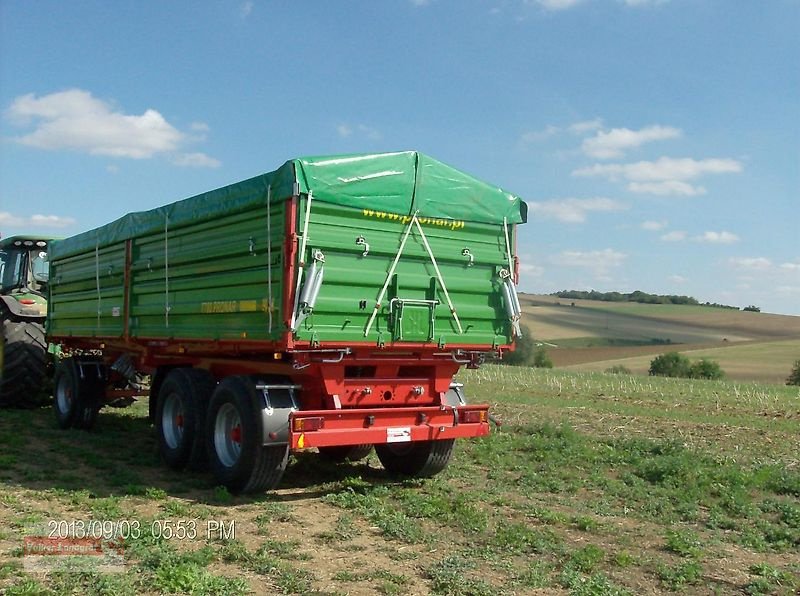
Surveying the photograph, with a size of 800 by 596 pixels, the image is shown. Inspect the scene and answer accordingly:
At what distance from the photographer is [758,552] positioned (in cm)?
628

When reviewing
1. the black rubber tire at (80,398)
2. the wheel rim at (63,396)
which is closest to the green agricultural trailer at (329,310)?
the black rubber tire at (80,398)

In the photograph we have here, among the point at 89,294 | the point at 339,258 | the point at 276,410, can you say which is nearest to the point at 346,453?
the point at 276,410

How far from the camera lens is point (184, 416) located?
8.70 m

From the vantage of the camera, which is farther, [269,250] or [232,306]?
[232,306]

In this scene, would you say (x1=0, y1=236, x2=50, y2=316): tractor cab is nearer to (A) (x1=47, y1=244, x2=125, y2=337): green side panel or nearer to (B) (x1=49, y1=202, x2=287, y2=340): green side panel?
(A) (x1=47, y1=244, x2=125, y2=337): green side panel

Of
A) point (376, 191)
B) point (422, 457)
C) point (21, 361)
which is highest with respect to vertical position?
point (376, 191)

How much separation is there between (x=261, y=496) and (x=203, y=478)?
1171mm

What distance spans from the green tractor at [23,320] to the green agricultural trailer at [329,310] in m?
4.53

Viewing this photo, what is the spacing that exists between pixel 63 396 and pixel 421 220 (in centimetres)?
717

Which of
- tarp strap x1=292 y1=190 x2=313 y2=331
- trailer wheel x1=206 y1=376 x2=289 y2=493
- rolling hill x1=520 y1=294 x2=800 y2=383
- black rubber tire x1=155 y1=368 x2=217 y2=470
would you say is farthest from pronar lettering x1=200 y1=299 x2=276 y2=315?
rolling hill x1=520 y1=294 x2=800 y2=383

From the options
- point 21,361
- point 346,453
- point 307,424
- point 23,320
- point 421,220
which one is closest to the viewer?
point 307,424

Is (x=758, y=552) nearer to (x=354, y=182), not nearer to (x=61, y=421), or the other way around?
(x=354, y=182)

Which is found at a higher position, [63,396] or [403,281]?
[403,281]

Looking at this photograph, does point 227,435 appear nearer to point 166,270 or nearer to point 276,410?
point 276,410
